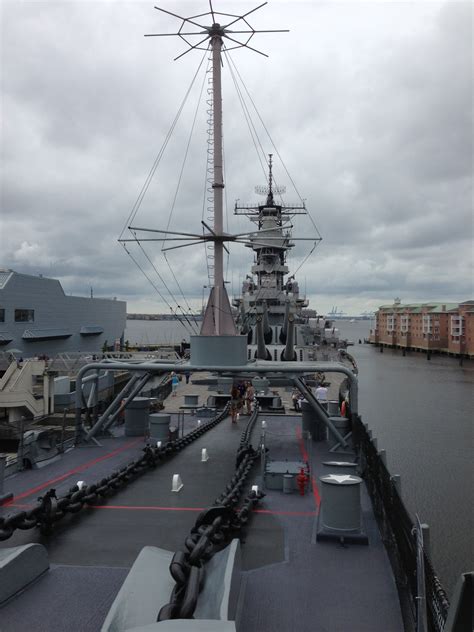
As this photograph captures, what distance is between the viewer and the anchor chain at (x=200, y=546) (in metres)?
2.88

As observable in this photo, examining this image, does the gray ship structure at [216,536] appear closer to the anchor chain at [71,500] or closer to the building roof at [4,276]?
the anchor chain at [71,500]

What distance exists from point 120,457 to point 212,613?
17.8ft

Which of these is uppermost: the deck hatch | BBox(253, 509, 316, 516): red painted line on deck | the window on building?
the window on building

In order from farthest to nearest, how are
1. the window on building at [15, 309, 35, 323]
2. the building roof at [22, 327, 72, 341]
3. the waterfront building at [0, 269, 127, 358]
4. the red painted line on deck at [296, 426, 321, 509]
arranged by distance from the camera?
the building roof at [22, 327, 72, 341]
the window on building at [15, 309, 35, 323]
the waterfront building at [0, 269, 127, 358]
the red painted line on deck at [296, 426, 321, 509]

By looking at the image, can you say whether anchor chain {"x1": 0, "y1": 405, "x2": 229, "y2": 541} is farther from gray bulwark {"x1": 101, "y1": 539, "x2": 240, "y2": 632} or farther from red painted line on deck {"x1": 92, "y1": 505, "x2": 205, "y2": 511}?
gray bulwark {"x1": 101, "y1": 539, "x2": 240, "y2": 632}

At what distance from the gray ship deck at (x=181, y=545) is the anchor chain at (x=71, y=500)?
12 centimetres

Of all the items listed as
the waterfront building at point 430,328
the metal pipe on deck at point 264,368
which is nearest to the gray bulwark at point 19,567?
the metal pipe on deck at point 264,368

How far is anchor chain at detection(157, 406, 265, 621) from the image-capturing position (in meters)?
2.88

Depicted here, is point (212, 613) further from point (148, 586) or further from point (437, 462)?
point (437, 462)

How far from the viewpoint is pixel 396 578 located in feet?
12.6

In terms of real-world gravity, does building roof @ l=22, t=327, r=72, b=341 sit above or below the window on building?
below

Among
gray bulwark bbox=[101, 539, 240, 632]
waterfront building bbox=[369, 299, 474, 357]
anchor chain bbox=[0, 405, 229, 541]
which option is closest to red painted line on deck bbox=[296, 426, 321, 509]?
anchor chain bbox=[0, 405, 229, 541]

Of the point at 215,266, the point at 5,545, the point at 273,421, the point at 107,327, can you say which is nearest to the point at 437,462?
the point at 273,421

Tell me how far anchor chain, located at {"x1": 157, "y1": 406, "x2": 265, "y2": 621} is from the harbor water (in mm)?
7717
